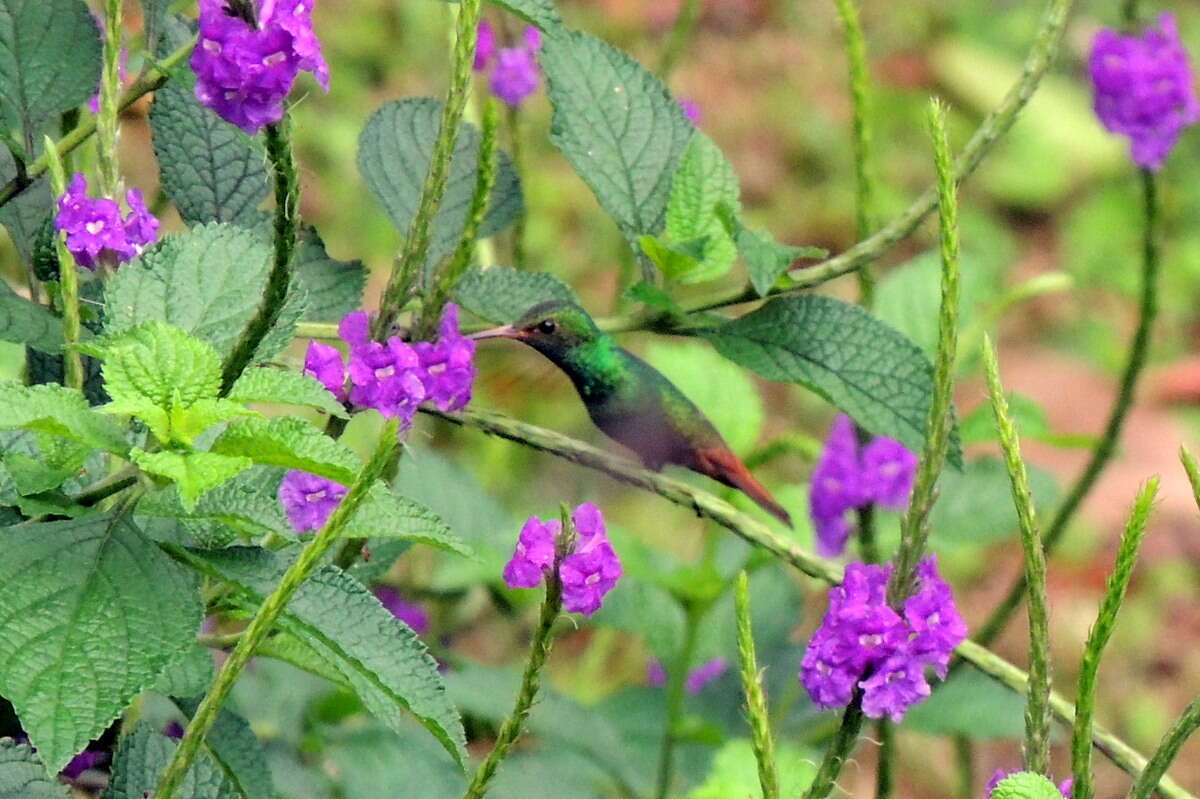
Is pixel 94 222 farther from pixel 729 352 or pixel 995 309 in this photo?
pixel 995 309

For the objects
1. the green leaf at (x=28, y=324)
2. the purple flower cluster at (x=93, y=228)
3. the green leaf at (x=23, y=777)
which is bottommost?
the green leaf at (x=23, y=777)

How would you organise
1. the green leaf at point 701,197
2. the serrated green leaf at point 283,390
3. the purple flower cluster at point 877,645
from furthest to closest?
the green leaf at point 701,197 < the purple flower cluster at point 877,645 < the serrated green leaf at point 283,390

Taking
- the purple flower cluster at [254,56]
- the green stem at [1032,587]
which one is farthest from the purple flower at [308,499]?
the green stem at [1032,587]

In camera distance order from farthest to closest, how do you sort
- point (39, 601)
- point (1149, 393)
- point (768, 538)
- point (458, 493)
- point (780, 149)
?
point (780, 149) → point (1149, 393) → point (458, 493) → point (768, 538) → point (39, 601)

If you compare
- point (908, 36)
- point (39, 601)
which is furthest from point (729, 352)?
point (908, 36)

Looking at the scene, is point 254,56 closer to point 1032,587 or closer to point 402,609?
point 1032,587

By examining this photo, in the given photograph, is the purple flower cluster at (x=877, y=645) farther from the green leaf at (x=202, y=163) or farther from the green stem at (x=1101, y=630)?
the green leaf at (x=202, y=163)

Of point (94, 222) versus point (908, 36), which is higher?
point (908, 36)

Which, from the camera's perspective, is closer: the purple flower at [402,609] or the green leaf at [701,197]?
the green leaf at [701,197]
